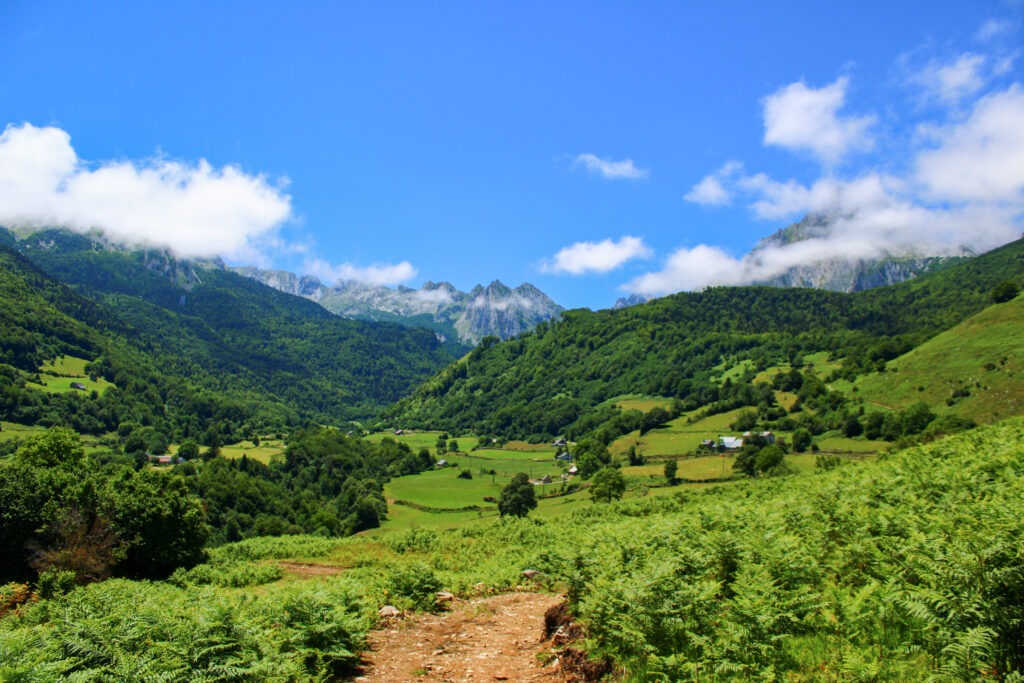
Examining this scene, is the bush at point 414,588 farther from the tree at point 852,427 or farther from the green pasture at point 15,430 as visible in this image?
the green pasture at point 15,430

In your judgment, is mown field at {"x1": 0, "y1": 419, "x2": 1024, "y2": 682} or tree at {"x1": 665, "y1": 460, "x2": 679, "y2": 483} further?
tree at {"x1": 665, "y1": 460, "x2": 679, "y2": 483}

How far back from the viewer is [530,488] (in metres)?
84.5

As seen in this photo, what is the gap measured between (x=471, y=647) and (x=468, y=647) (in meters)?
Answer: 0.10

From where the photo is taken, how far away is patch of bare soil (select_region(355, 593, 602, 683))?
13234 millimetres

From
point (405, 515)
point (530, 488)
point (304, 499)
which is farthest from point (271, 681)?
point (304, 499)

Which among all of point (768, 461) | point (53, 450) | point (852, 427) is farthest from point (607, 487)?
point (852, 427)

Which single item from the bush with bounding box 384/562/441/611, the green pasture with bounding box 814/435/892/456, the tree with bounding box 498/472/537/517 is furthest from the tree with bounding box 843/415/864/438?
the bush with bounding box 384/562/441/611

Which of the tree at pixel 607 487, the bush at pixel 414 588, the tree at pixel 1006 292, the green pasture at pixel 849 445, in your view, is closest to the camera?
the bush at pixel 414 588

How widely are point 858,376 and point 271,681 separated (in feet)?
592

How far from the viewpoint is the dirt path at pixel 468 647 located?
43.6 ft

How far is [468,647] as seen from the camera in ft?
52.5

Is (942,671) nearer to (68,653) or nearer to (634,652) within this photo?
(634,652)

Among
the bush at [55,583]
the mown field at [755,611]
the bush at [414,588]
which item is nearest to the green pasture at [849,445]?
the mown field at [755,611]

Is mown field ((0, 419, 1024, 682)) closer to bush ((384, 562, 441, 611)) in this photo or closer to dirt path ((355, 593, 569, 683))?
dirt path ((355, 593, 569, 683))
